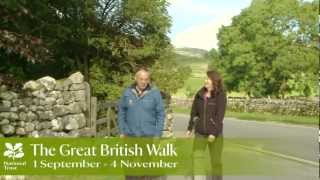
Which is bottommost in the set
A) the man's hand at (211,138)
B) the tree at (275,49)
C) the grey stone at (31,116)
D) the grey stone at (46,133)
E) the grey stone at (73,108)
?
the grey stone at (46,133)

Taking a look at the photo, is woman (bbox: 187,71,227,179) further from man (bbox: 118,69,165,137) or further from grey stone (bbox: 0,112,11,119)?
grey stone (bbox: 0,112,11,119)

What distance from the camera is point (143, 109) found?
10.2m

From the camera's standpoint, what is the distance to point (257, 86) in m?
79.5

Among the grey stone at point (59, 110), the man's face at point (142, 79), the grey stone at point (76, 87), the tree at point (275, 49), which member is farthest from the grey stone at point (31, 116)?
the tree at point (275, 49)

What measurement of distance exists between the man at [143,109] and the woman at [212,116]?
44.1 inches

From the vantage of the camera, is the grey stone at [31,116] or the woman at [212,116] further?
the grey stone at [31,116]

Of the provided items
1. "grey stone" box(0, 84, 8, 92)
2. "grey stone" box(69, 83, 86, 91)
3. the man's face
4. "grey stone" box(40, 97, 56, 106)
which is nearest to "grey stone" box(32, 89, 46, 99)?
"grey stone" box(40, 97, 56, 106)

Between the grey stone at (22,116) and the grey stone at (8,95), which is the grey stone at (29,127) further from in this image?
the grey stone at (8,95)

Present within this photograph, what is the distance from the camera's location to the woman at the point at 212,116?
11.2 m

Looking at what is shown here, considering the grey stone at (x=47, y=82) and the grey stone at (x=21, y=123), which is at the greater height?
the grey stone at (x=47, y=82)

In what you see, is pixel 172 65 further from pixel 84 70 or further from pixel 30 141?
pixel 30 141

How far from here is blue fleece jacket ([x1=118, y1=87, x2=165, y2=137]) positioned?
33.5 feet

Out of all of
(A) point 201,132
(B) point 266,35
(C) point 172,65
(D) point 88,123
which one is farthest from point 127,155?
(B) point 266,35

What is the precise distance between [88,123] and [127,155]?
679cm
